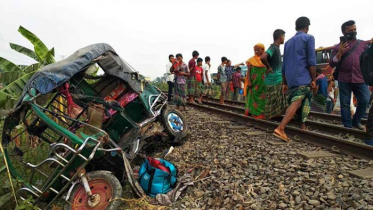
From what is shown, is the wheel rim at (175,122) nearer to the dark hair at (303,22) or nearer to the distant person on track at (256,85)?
the distant person on track at (256,85)

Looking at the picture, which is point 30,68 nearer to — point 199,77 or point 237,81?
point 199,77

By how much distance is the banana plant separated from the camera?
4.63m

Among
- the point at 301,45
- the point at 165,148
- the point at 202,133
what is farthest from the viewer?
the point at 202,133

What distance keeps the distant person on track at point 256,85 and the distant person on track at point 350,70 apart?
1668mm

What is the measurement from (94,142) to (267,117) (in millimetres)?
4446

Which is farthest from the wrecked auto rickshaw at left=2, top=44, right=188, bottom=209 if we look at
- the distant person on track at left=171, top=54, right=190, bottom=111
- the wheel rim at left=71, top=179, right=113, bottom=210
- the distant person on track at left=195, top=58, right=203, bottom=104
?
the distant person on track at left=195, top=58, right=203, bottom=104

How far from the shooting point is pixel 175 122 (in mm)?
5617

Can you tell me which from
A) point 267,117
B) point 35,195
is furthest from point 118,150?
point 267,117

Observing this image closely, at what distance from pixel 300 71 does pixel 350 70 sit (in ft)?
4.09

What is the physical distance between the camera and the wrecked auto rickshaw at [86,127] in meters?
3.26

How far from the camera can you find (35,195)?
331 cm

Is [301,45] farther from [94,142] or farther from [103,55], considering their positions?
[94,142]

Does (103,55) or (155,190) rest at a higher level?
(103,55)

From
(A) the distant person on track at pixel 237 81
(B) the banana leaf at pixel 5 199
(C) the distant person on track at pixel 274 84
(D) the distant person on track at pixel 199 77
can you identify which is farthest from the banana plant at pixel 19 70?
(A) the distant person on track at pixel 237 81
